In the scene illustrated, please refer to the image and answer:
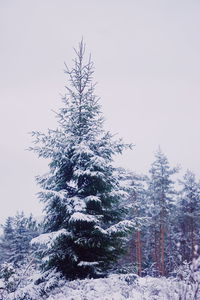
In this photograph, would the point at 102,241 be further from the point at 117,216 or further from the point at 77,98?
the point at 77,98

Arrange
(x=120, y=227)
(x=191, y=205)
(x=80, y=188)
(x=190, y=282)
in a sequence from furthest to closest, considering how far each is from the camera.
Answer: (x=191, y=205) < (x=80, y=188) < (x=120, y=227) < (x=190, y=282)

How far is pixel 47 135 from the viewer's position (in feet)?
38.3

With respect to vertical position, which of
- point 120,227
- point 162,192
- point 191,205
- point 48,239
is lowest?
point 48,239

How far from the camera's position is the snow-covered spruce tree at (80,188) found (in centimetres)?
1005

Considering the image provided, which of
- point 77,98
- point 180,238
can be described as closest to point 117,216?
point 77,98

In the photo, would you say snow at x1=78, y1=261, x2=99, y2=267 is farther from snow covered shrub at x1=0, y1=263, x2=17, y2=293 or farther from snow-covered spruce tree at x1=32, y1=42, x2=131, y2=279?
snow covered shrub at x1=0, y1=263, x2=17, y2=293

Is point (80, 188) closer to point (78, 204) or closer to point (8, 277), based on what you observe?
point (78, 204)

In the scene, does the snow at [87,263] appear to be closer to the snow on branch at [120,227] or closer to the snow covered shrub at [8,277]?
the snow on branch at [120,227]

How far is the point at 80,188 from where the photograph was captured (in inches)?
444

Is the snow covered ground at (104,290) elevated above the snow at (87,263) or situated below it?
below

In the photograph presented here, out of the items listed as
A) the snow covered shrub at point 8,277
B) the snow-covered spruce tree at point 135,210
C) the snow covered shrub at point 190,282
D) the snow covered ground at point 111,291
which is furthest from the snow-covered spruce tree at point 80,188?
the snow covered shrub at point 190,282

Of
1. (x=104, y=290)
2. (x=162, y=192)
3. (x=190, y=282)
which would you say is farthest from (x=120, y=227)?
A: (x=162, y=192)

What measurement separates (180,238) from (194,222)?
14.7ft

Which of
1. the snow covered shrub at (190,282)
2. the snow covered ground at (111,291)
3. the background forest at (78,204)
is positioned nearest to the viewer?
the snow covered shrub at (190,282)
